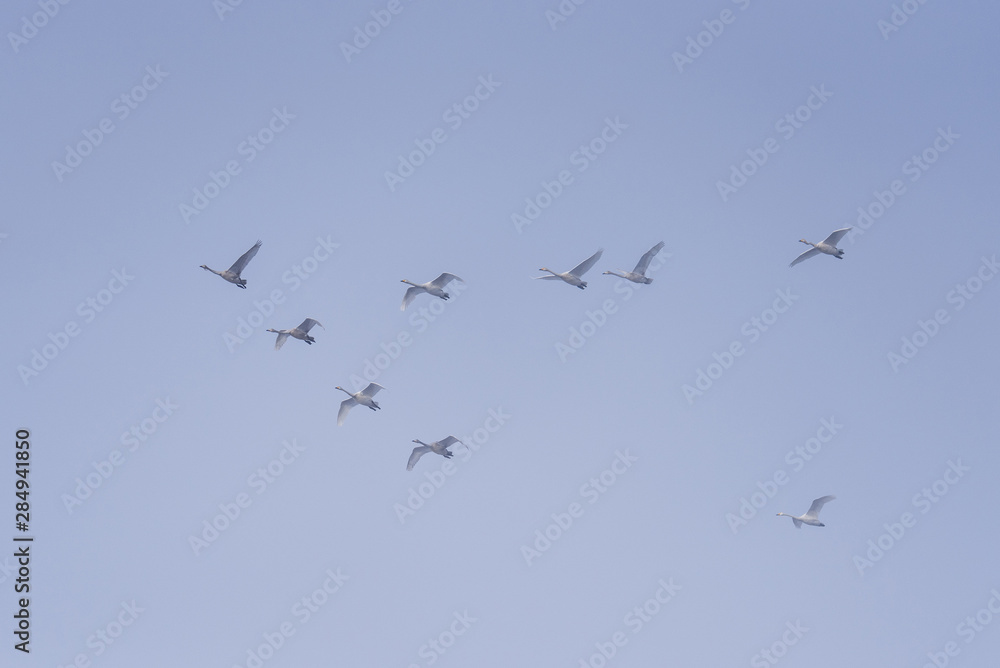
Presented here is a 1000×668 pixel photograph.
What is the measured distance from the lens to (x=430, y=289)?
59.7 metres

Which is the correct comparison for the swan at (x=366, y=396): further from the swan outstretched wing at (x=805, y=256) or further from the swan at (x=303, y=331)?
the swan outstretched wing at (x=805, y=256)

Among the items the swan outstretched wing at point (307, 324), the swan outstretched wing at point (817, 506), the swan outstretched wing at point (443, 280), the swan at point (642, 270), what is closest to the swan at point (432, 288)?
the swan outstretched wing at point (443, 280)

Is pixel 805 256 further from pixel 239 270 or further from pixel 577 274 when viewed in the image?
pixel 239 270

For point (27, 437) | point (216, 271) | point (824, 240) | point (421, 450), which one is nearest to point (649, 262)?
point (824, 240)

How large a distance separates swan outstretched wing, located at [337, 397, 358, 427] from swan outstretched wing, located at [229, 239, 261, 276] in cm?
972

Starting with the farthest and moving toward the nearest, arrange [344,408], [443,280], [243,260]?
[344,408] < [443,280] < [243,260]

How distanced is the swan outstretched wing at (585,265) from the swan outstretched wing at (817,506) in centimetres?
1716

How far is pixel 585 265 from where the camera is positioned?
6044 centimetres

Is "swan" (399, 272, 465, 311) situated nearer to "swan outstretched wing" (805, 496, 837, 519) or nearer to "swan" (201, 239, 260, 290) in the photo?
"swan" (201, 239, 260, 290)

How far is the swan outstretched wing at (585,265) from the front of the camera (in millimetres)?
59656

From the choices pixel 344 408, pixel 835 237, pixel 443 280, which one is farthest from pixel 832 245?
pixel 344 408

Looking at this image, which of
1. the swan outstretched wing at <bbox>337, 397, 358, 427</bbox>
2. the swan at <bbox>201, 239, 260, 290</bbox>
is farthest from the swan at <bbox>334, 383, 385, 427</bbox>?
the swan at <bbox>201, 239, 260, 290</bbox>

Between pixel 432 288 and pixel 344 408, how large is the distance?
8615 mm

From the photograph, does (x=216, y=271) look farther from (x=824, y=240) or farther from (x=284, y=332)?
(x=824, y=240)
